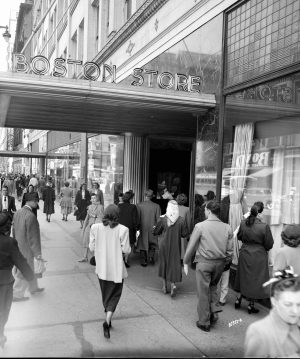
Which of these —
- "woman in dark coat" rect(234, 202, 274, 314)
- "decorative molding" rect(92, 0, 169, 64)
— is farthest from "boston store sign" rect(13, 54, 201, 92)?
"woman in dark coat" rect(234, 202, 274, 314)

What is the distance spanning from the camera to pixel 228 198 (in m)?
8.25

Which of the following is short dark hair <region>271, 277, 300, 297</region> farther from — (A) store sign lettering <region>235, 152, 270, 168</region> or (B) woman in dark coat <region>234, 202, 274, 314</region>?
(A) store sign lettering <region>235, 152, 270, 168</region>

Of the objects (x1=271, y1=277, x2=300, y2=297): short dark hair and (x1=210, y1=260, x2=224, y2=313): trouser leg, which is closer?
(x1=271, y1=277, x2=300, y2=297): short dark hair

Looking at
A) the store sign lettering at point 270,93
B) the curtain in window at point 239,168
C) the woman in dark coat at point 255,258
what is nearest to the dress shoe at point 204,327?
the woman in dark coat at point 255,258

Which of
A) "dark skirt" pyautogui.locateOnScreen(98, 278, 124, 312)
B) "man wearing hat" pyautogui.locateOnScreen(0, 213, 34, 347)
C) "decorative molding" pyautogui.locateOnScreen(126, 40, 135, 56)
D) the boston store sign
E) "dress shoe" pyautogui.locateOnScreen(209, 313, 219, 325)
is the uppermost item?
"decorative molding" pyautogui.locateOnScreen(126, 40, 135, 56)

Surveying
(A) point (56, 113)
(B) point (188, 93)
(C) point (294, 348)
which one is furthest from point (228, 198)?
(C) point (294, 348)

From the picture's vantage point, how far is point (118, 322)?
5.26 metres

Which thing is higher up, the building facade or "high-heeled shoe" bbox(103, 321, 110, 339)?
the building facade

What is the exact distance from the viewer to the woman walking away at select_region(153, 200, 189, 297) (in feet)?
21.4

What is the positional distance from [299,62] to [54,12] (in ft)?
96.9

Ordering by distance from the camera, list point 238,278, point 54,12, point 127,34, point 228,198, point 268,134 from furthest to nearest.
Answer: point 54,12 < point 127,34 < point 228,198 < point 268,134 < point 238,278

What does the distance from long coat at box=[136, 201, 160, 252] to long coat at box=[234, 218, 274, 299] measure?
3354 millimetres

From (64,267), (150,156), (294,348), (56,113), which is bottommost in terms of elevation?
(64,267)

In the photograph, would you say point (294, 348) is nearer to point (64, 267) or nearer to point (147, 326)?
point (147, 326)
